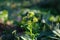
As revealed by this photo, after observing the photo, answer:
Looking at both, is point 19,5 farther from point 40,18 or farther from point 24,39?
point 24,39

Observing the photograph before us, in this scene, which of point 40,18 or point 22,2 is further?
point 22,2

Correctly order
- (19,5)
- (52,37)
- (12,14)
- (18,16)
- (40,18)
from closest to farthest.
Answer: (52,37)
(40,18)
(18,16)
(12,14)
(19,5)

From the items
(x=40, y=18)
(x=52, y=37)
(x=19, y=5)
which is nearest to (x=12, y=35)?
(x=52, y=37)

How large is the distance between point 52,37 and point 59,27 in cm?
37

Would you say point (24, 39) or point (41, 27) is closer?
point (24, 39)

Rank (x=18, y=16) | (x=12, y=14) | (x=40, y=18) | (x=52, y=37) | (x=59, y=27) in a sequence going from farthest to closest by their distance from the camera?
(x=12, y=14)
(x=18, y=16)
(x=40, y=18)
(x=59, y=27)
(x=52, y=37)

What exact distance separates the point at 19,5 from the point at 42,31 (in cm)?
287

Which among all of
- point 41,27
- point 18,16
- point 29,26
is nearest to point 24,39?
point 29,26

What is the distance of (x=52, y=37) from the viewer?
3475mm

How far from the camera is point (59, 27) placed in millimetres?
3793

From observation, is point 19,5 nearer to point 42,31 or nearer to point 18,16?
point 18,16

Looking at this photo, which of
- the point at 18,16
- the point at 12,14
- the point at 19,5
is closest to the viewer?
the point at 18,16

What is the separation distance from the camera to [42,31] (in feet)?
12.5

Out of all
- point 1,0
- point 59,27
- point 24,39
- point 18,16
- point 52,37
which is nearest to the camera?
point 24,39
